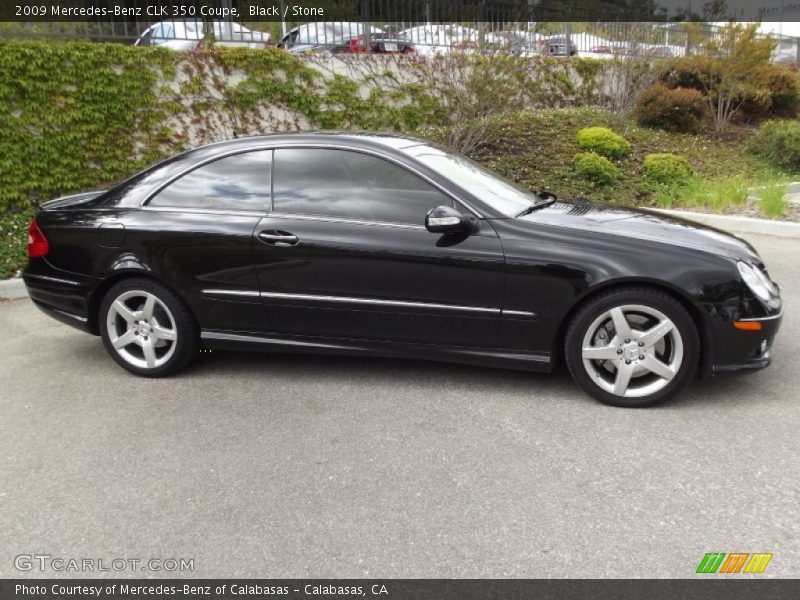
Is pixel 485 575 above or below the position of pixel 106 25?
below

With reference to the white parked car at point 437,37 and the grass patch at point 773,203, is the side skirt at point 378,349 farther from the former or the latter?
the white parked car at point 437,37

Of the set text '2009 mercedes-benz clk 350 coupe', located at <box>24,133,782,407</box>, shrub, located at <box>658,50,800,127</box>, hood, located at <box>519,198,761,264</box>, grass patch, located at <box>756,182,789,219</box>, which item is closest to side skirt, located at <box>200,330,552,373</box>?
text '2009 mercedes-benz clk 350 coupe', located at <box>24,133,782,407</box>

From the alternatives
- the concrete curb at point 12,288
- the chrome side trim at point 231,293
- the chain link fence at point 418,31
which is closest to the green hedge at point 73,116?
the chain link fence at point 418,31

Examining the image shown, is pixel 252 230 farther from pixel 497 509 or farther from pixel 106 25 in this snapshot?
pixel 106 25

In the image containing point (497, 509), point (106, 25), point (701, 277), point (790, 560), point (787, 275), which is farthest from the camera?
point (106, 25)

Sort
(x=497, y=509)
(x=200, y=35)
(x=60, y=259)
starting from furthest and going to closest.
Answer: (x=200, y=35) < (x=60, y=259) < (x=497, y=509)

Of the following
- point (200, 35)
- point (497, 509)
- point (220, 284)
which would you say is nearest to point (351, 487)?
point (497, 509)

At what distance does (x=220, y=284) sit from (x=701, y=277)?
2791mm

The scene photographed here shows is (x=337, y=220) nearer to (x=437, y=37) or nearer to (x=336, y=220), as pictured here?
(x=336, y=220)

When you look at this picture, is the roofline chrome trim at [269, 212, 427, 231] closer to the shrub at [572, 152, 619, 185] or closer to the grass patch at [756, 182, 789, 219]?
the grass patch at [756, 182, 789, 219]

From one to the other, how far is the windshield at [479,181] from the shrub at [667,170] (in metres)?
6.34

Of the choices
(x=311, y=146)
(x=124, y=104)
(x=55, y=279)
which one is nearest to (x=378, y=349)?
(x=311, y=146)

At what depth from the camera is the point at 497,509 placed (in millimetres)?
2877

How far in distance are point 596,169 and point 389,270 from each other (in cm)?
700
